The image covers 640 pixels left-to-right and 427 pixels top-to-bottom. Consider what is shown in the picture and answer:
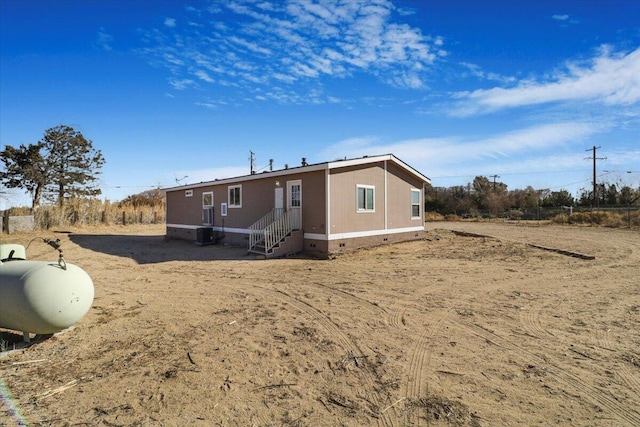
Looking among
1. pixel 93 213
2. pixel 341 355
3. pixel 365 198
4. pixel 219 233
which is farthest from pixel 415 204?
pixel 93 213

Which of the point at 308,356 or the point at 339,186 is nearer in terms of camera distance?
the point at 308,356

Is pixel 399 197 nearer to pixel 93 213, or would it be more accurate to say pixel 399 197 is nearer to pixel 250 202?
pixel 250 202

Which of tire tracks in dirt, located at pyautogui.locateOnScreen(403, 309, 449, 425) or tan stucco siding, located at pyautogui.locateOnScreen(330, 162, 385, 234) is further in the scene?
tan stucco siding, located at pyautogui.locateOnScreen(330, 162, 385, 234)

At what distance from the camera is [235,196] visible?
17.9 meters

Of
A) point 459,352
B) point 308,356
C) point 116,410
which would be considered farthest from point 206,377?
point 459,352

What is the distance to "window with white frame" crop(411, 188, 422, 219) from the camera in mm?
18156

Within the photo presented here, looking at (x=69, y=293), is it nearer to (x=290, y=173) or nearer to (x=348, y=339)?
(x=348, y=339)

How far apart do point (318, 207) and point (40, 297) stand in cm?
969

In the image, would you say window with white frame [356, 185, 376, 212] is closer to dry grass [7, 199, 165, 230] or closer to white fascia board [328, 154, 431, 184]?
white fascia board [328, 154, 431, 184]

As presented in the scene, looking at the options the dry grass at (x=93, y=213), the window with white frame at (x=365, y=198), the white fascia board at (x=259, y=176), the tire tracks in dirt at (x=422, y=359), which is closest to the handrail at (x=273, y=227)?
the white fascia board at (x=259, y=176)

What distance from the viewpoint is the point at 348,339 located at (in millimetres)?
5227

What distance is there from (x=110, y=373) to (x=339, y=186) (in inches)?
417

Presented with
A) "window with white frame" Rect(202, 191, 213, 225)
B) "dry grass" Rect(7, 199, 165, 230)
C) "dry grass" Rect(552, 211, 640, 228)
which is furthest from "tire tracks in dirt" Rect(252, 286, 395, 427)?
"dry grass" Rect(552, 211, 640, 228)

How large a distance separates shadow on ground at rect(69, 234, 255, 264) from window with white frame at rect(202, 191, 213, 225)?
1.40m
